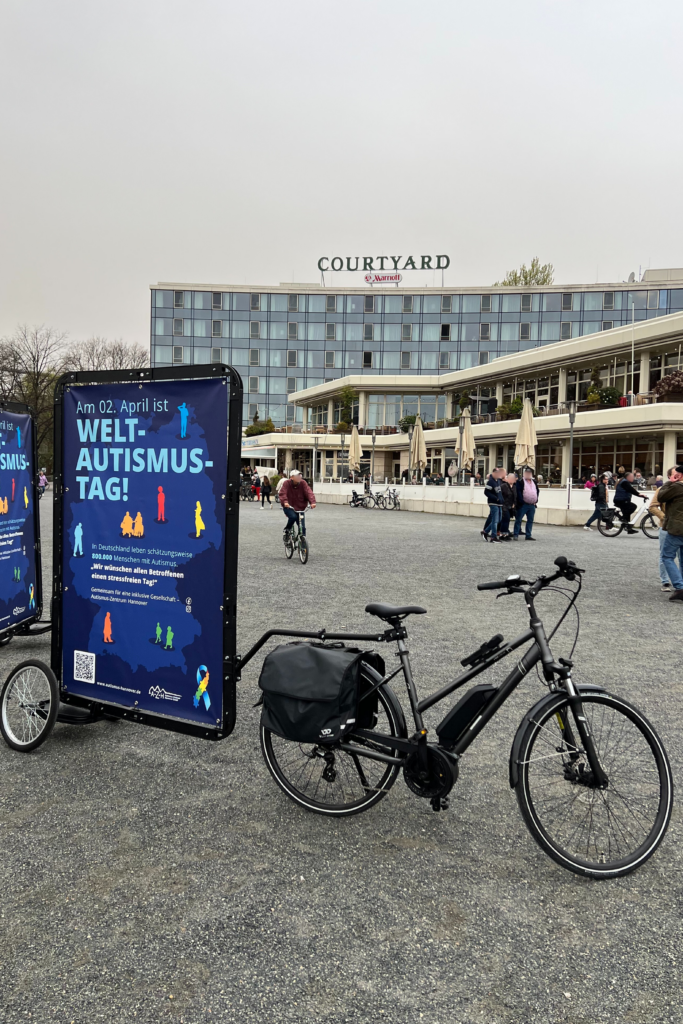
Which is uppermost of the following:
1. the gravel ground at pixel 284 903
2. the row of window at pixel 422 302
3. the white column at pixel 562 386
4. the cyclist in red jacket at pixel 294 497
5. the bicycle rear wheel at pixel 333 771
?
the row of window at pixel 422 302

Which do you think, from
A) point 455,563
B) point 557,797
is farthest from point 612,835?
point 455,563

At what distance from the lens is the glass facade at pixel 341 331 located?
73.8 meters

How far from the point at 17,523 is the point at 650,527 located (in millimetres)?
18354

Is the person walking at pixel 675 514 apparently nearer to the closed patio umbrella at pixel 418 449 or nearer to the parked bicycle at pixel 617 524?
the parked bicycle at pixel 617 524

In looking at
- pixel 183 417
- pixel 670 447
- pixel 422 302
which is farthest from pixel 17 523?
pixel 422 302

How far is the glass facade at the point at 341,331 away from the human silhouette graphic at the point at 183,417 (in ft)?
241

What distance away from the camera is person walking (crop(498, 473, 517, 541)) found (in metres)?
18.5

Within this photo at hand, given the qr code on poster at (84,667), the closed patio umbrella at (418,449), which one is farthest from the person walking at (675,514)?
the closed patio umbrella at (418,449)

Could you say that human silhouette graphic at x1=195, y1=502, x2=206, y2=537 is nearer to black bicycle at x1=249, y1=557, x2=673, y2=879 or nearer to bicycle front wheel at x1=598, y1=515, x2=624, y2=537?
black bicycle at x1=249, y1=557, x2=673, y2=879

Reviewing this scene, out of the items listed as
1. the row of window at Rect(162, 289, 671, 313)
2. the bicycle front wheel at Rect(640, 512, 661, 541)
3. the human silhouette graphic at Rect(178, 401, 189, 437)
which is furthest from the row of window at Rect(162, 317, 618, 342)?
the human silhouette graphic at Rect(178, 401, 189, 437)

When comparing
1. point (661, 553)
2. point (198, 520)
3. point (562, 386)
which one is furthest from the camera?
point (562, 386)

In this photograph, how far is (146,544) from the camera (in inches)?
153

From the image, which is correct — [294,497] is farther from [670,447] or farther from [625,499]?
[670,447]

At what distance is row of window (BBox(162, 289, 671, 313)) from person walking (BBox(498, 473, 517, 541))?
5807 cm
